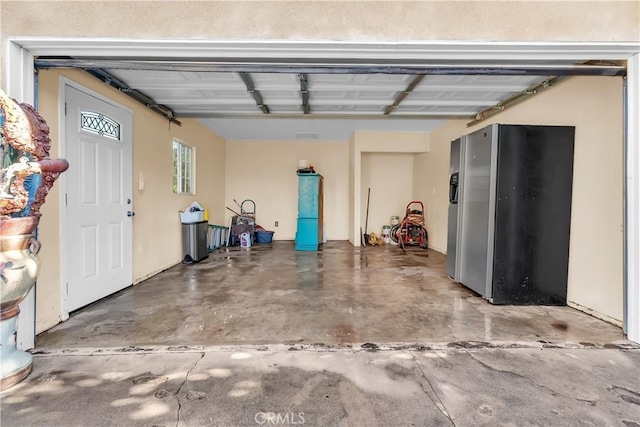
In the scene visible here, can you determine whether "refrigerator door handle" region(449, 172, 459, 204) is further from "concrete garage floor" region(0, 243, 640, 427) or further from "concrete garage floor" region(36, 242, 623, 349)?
"concrete garage floor" region(0, 243, 640, 427)

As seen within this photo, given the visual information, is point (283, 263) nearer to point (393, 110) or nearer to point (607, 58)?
point (393, 110)

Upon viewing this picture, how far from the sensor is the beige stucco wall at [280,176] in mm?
8148

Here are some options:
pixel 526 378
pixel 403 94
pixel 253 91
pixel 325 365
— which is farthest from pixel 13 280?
pixel 403 94

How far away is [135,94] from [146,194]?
4.31 feet

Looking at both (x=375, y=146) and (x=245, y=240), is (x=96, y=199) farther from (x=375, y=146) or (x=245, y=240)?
(x=375, y=146)

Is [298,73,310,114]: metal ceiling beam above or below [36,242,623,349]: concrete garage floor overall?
above

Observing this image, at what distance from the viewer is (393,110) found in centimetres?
467

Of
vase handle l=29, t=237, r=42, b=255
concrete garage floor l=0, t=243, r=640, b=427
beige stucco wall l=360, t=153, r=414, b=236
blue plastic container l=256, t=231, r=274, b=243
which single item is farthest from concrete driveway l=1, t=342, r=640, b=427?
beige stucco wall l=360, t=153, r=414, b=236

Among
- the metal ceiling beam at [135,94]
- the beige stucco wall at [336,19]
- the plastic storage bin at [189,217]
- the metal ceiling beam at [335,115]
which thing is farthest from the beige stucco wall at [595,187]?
the plastic storage bin at [189,217]

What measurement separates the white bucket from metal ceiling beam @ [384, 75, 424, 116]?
13.6 ft

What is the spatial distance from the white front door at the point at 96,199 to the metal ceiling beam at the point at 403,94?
349 centimetres

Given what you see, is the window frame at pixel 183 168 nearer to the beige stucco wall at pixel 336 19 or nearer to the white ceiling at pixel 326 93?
the white ceiling at pixel 326 93

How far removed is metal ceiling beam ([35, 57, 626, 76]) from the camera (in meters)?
2.37

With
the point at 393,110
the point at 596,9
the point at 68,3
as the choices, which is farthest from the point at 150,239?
the point at 596,9
